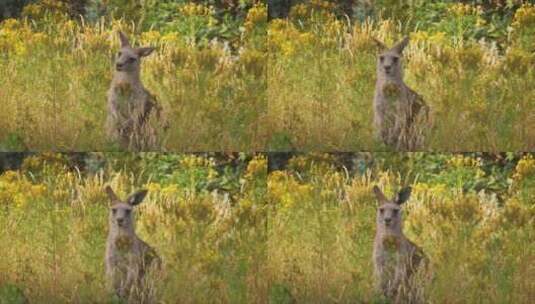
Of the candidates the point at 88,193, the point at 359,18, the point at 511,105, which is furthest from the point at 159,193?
the point at 511,105

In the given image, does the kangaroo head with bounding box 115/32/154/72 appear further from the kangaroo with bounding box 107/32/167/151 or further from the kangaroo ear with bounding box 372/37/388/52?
the kangaroo ear with bounding box 372/37/388/52

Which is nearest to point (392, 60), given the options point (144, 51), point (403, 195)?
point (403, 195)

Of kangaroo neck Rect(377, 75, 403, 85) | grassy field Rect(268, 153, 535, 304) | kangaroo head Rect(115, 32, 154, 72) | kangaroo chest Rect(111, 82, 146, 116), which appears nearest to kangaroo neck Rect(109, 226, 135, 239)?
kangaroo chest Rect(111, 82, 146, 116)

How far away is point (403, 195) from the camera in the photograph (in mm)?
7000

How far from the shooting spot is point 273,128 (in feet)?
23.1

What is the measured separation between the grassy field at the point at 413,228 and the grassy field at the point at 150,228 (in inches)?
6.2

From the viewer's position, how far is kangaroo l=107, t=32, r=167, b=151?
700 centimetres

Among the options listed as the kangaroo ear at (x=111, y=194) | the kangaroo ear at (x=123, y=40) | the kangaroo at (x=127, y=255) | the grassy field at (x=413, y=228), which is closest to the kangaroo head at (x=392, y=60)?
the grassy field at (x=413, y=228)

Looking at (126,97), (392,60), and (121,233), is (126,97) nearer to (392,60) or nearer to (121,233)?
(121,233)

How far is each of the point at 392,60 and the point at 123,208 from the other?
1701mm

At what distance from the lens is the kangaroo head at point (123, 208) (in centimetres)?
699

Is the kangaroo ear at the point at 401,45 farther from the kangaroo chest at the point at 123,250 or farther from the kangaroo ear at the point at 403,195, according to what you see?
the kangaroo chest at the point at 123,250

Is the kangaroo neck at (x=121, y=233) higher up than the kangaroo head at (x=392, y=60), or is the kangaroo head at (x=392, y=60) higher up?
the kangaroo head at (x=392, y=60)

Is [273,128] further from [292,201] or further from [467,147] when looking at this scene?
[467,147]
